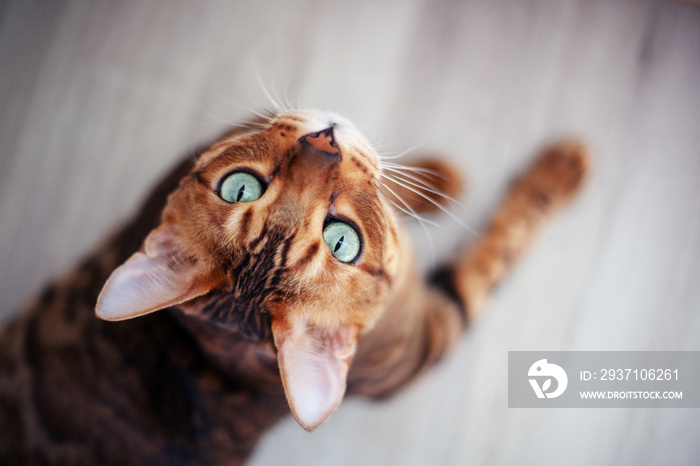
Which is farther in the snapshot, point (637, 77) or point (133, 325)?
point (637, 77)

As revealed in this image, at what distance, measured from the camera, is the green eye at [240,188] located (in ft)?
2.50

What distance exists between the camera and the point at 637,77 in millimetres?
1351

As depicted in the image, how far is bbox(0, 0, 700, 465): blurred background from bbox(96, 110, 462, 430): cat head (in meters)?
0.55

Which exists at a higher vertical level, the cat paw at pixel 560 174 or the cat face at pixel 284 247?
the cat paw at pixel 560 174

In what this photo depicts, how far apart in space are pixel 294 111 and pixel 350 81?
0.54m

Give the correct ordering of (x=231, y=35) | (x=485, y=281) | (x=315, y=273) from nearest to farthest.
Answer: (x=315, y=273), (x=485, y=281), (x=231, y=35)

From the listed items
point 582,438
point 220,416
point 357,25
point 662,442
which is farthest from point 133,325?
point 662,442

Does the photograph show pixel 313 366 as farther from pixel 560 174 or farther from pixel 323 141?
pixel 560 174

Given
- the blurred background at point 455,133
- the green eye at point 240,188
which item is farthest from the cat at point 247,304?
the blurred background at point 455,133

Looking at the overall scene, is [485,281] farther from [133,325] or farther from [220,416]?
[133,325]

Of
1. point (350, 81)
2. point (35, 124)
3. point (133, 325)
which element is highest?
point (350, 81)

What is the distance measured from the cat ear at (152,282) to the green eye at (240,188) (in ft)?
0.39

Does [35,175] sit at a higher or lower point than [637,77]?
lower

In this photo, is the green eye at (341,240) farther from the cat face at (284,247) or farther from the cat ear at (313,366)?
the cat ear at (313,366)
